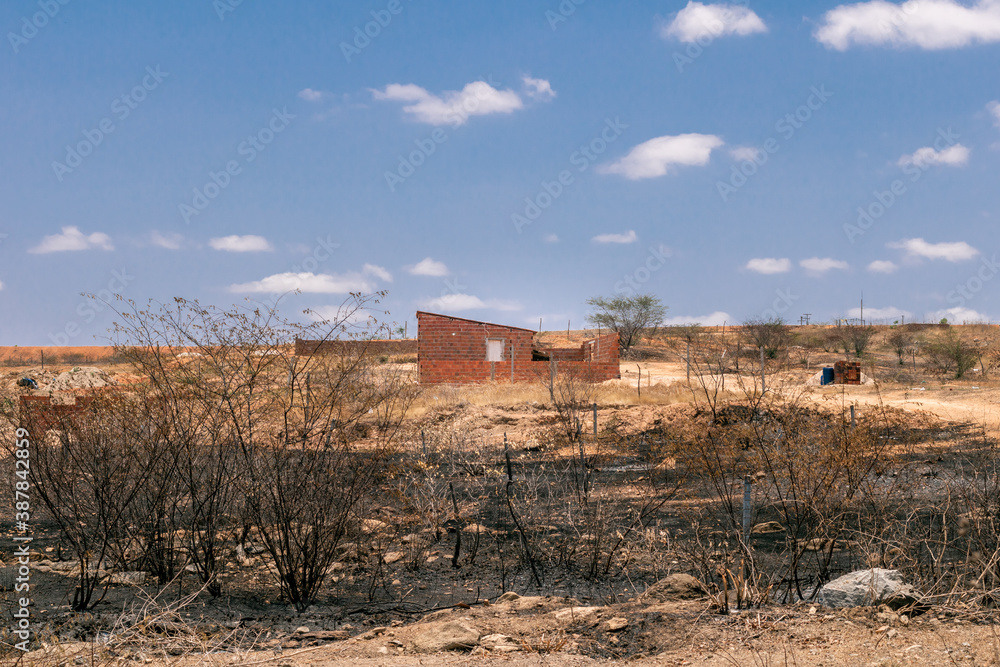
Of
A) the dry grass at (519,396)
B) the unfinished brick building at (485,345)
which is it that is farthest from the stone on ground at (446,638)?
the unfinished brick building at (485,345)

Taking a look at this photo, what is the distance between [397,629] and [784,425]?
4.26 m

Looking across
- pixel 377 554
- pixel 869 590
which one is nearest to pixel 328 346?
pixel 377 554

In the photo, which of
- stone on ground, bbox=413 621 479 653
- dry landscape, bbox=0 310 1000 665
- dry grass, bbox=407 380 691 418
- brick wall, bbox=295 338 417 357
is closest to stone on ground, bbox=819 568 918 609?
dry landscape, bbox=0 310 1000 665

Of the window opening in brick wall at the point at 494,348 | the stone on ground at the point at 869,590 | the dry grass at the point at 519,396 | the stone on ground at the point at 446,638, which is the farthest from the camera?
the window opening in brick wall at the point at 494,348

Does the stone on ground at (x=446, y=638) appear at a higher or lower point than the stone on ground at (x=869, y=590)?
lower

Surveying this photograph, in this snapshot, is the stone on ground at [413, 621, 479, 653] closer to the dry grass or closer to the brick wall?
the brick wall

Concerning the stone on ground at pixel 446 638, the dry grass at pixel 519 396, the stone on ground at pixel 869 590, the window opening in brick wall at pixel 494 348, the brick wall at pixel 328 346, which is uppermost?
the window opening in brick wall at pixel 494 348

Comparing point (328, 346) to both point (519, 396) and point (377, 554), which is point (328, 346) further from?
point (519, 396)

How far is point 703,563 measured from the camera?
646 centimetres

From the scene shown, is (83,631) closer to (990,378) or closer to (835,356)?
(990,378)

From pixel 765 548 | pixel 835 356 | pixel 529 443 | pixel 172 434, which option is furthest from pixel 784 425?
pixel 835 356

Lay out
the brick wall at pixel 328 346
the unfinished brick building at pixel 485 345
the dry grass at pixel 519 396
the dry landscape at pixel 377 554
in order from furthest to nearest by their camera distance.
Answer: the unfinished brick building at pixel 485 345, the dry grass at pixel 519 396, the brick wall at pixel 328 346, the dry landscape at pixel 377 554

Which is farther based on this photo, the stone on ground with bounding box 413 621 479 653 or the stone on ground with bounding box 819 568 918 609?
the stone on ground with bounding box 819 568 918 609

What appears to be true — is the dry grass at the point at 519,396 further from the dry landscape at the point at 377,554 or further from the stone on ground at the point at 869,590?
the stone on ground at the point at 869,590
